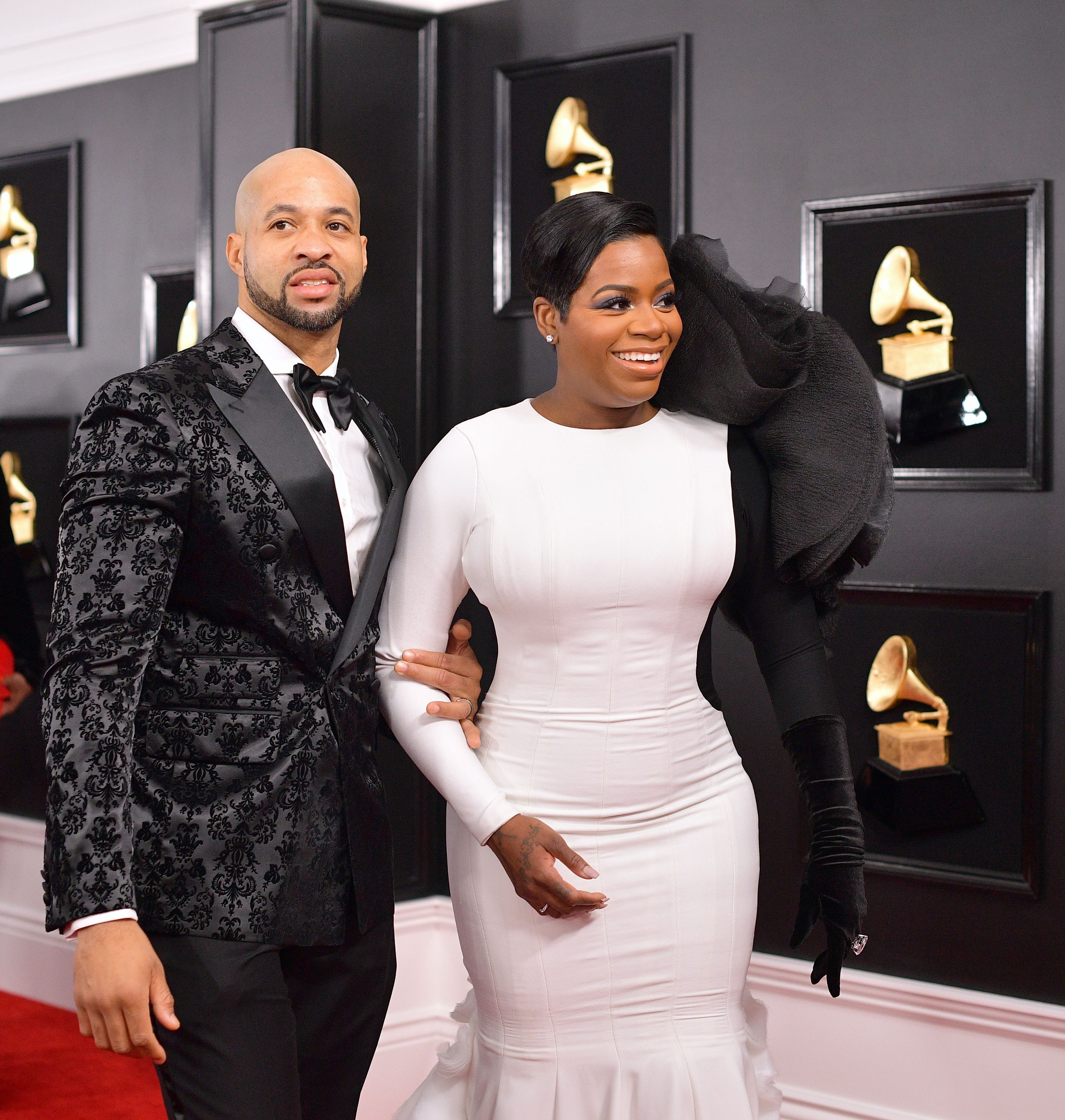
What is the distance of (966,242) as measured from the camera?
280 centimetres

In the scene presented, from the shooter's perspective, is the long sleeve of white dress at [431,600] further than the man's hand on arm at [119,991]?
Yes

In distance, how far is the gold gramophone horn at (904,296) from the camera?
9.29 feet

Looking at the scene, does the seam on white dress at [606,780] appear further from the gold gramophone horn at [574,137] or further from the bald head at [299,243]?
the gold gramophone horn at [574,137]

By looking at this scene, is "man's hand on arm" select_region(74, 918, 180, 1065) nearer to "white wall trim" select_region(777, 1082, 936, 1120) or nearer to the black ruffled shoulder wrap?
the black ruffled shoulder wrap

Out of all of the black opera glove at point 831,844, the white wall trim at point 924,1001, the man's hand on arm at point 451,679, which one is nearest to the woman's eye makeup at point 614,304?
the man's hand on arm at point 451,679

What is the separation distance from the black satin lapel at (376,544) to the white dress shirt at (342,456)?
0.7 inches

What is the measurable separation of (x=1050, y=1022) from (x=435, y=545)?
1.82m

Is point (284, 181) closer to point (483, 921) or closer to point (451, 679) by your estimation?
point (451, 679)

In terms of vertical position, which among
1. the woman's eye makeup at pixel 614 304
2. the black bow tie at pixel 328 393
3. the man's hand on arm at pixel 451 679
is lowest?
the man's hand on arm at pixel 451 679

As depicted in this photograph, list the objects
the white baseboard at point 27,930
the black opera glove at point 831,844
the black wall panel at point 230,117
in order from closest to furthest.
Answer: the black opera glove at point 831,844 → the black wall panel at point 230,117 → the white baseboard at point 27,930

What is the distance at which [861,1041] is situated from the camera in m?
3.00

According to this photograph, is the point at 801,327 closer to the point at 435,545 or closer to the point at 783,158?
the point at 435,545

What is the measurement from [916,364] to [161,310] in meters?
2.26

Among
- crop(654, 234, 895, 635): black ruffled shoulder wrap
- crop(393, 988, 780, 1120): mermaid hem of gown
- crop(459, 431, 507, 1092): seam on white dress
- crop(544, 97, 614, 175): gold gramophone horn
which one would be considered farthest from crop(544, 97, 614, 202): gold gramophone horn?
crop(393, 988, 780, 1120): mermaid hem of gown
